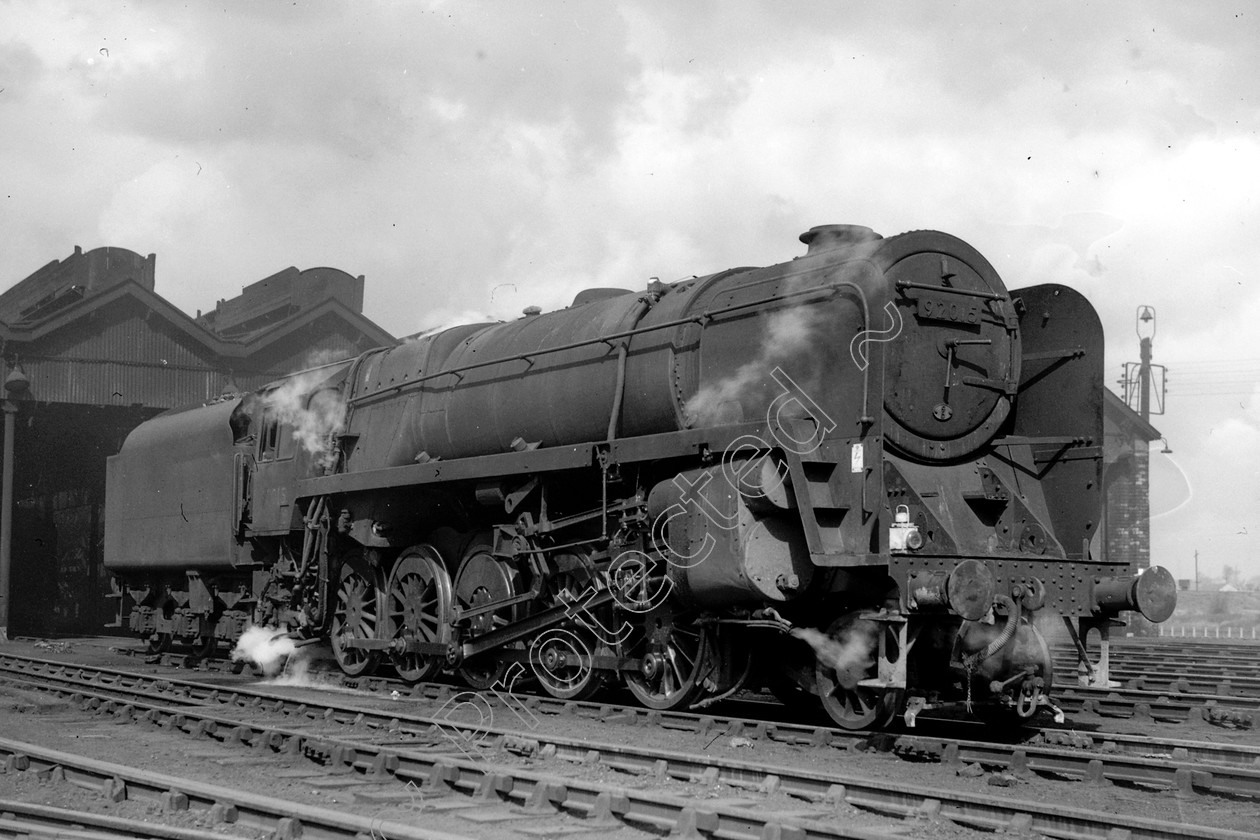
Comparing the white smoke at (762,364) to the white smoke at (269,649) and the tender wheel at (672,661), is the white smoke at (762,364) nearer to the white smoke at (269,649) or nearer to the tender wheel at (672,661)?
the tender wheel at (672,661)

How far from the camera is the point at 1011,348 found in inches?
378

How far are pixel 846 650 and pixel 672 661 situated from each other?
1.85 meters

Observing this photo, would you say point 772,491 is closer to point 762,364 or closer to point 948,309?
point 762,364

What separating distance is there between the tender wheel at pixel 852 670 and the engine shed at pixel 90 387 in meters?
17.9

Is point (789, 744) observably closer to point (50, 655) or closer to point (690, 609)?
point (690, 609)

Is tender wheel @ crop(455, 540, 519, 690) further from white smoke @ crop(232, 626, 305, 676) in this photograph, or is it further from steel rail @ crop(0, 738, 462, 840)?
steel rail @ crop(0, 738, 462, 840)

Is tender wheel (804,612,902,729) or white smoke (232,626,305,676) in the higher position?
tender wheel (804,612,902,729)

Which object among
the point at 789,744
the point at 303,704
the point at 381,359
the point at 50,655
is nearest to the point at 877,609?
the point at 789,744

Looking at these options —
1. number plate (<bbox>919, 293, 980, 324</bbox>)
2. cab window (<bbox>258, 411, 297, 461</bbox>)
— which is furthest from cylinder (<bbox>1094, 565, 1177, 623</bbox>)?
cab window (<bbox>258, 411, 297, 461</bbox>)

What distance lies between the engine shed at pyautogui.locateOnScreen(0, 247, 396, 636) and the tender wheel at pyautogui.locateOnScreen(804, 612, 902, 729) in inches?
704

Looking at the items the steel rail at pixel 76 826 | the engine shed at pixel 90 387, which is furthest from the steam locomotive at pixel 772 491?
the engine shed at pixel 90 387

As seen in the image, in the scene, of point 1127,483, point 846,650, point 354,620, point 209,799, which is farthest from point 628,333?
point 1127,483

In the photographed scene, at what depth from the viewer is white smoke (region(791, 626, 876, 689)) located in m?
8.66

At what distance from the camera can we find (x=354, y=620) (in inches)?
547
